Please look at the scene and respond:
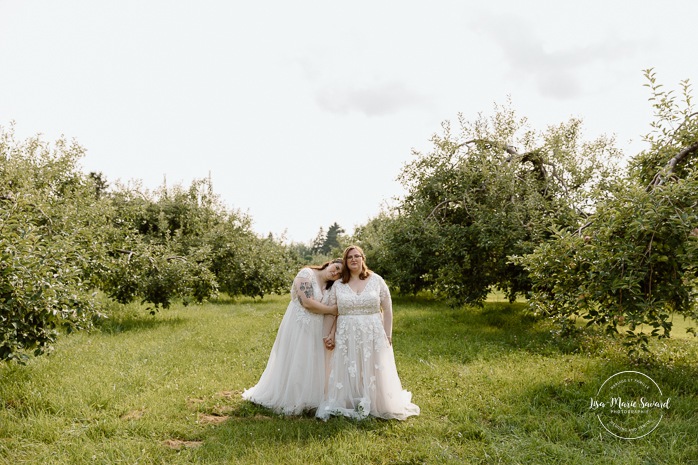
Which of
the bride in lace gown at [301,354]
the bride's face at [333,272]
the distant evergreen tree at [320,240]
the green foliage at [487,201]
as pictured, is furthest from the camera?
the distant evergreen tree at [320,240]

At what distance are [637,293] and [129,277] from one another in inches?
484

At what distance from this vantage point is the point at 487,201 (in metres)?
13.1

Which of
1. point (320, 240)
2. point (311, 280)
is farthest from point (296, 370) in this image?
point (320, 240)

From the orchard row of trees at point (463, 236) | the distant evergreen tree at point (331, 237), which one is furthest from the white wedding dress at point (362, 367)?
the distant evergreen tree at point (331, 237)

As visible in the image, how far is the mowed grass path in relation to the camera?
5.35m

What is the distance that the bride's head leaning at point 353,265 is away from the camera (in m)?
6.89

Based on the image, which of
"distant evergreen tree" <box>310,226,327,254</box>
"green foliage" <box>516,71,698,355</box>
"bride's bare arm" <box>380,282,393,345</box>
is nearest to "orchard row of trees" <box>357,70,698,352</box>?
"green foliage" <box>516,71,698,355</box>

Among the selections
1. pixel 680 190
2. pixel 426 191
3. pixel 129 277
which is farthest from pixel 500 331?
pixel 129 277

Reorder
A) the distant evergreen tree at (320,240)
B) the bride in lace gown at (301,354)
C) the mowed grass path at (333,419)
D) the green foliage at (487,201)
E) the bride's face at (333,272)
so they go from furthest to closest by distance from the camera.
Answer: the distant evergreen tree at (320,240) → the green foliage at (487,201) → the bride's face at (333,272) → the bride in lace gown at (301,354) → the mowed grass path at (333,419)

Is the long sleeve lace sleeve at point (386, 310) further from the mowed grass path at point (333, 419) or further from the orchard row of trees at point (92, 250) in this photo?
the orchard row of trees at point (92, 250)

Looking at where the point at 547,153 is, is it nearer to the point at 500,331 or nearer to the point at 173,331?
the point at 500,331

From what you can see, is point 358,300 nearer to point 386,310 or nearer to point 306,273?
point 386,310

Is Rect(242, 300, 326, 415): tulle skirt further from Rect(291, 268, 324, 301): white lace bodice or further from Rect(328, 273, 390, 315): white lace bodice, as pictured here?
Rect(328, 273, 390, 315): white lace bodice

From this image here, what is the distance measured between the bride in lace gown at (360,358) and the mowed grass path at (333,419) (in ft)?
0.94
